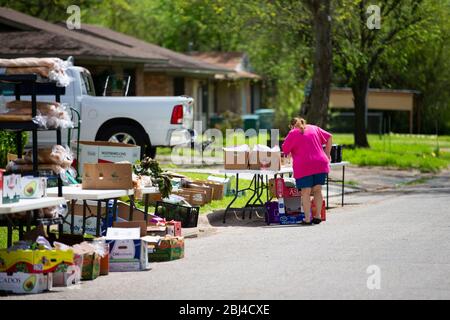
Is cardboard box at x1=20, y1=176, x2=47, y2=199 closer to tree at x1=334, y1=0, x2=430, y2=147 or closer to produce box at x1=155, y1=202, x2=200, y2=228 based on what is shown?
produce box at x1=155, y1=202, x2=200, y2=228

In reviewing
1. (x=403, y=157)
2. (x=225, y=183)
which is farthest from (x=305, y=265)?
(x=403, y=157)

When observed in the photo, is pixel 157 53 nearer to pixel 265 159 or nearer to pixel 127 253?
pixel 265 159

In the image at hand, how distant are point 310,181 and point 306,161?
32cm

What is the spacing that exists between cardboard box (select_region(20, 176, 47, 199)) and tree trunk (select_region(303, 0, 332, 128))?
55.4ft

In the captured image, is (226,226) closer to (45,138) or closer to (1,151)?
(1,151)

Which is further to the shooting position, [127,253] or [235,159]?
[235,159]

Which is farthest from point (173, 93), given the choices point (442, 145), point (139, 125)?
point (139, 125)

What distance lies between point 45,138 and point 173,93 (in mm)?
20527

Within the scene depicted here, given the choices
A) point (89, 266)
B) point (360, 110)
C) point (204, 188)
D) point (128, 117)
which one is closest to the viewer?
point (89, 266)

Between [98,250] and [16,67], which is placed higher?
[16,67]

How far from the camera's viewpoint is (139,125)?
922 inches

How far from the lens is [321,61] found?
1113 inches

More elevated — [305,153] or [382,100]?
[382,100]
